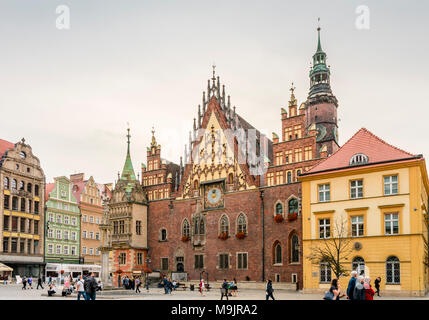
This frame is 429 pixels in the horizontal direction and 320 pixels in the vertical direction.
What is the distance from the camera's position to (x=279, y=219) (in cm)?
4672

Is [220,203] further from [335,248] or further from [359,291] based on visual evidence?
[359,291]

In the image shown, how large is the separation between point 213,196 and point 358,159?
59.2 feet

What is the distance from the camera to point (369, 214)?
37.7 metres

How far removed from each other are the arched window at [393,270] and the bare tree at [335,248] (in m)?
2.91

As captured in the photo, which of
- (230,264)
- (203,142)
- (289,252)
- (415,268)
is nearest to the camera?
(415,268)

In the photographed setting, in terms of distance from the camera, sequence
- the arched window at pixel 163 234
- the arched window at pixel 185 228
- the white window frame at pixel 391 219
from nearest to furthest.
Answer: the white window frame at pixel 391 219 < the arched window at pixel 185 228 < the arched window at pixel 163 234

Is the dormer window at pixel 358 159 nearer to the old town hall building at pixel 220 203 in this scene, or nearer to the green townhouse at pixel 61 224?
the old town hall building at pixel 220 203

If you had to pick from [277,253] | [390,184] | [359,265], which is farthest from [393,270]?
[277,253]

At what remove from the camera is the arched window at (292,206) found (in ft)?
151

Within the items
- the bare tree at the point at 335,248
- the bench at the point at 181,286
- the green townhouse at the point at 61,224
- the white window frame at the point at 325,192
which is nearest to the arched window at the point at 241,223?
the bench at the point at 181,286
